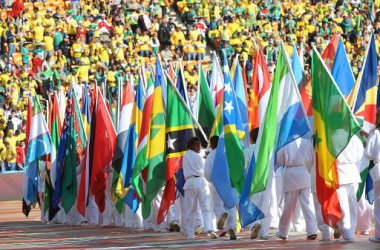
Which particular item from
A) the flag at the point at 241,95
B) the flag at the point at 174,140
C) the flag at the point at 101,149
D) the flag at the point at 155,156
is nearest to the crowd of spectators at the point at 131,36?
the flag at the point at 101,149

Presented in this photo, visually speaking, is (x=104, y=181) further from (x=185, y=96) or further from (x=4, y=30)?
(x=4, y=30)

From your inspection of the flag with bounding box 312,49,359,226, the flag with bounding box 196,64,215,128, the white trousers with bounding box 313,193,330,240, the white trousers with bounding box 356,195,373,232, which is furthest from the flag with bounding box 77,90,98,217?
the flag with bounding box 312,49,359,226

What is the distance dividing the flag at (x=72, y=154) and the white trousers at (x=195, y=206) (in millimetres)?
6106

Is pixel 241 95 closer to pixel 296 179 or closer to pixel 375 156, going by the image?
pixel 296 179

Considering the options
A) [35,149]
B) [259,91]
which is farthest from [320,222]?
[35,149]

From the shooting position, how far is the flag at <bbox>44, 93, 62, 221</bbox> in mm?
27734

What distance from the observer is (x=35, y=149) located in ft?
93.1

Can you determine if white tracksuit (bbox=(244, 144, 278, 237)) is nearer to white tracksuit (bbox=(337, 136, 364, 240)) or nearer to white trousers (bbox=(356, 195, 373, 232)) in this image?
white tracksuit (bbox=(337, 136, 364, 240))

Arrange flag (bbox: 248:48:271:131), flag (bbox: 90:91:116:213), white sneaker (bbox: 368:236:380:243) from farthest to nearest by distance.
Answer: flag (bbox: 90:91:116:213), flag (bbox: 248:48:271:131), white sneaker (bbox: 368:236:380:243)

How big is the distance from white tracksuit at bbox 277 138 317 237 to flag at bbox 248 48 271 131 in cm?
292

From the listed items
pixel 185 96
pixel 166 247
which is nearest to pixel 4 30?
pixel 185 96

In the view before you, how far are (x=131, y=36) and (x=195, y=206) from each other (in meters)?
22.5

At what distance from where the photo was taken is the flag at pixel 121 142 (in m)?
25.0

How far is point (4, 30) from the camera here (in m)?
41.1
